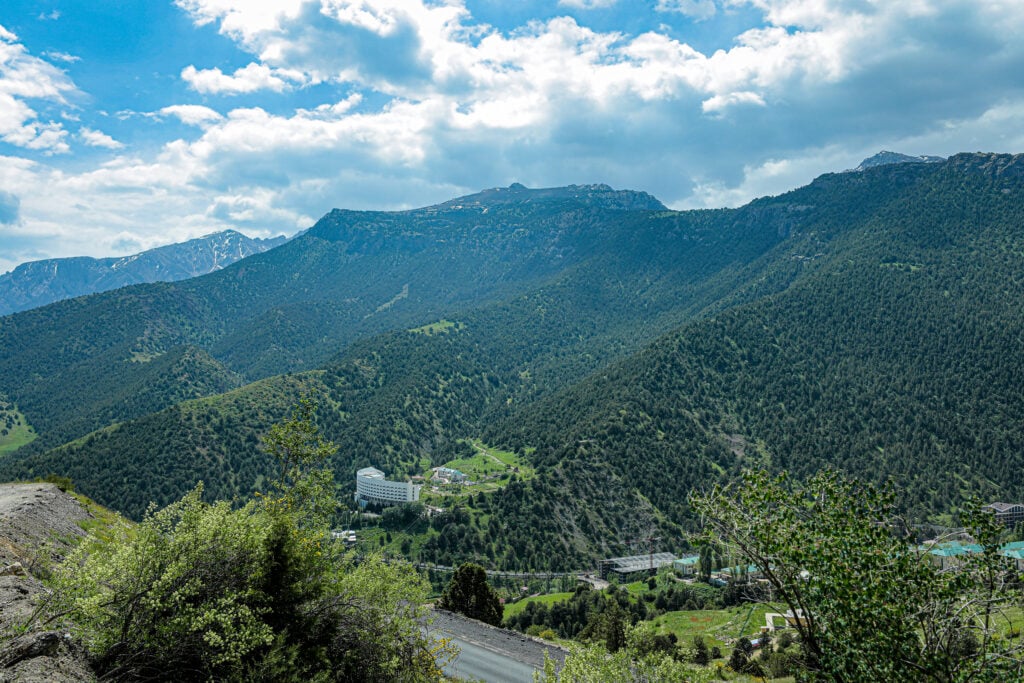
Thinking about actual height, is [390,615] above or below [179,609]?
below

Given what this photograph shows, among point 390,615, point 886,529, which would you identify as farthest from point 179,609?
point 886,529

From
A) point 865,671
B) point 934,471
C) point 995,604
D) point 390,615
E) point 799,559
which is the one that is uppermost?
point 799,559

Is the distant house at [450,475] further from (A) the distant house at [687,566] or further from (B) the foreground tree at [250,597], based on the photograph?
(B) the foreground tree at [250,597]

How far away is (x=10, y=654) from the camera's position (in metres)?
18.2

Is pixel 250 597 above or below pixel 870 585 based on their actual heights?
below

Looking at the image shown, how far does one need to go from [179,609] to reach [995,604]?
26494 millimetres

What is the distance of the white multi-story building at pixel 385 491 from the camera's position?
16550 cm

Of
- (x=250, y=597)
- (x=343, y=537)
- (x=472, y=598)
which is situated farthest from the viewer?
(x=472, y=598)

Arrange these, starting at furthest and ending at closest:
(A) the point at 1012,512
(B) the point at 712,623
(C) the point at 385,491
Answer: (C) the point at 385,491, (A) the point at 1012,512, (B) the point at 712,623

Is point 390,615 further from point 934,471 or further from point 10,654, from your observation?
point 934,471

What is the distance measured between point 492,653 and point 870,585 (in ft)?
121

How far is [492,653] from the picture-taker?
4641cm

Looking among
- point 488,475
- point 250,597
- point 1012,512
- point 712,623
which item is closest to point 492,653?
point 250,597

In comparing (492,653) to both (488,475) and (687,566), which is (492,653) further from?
(488,475)
